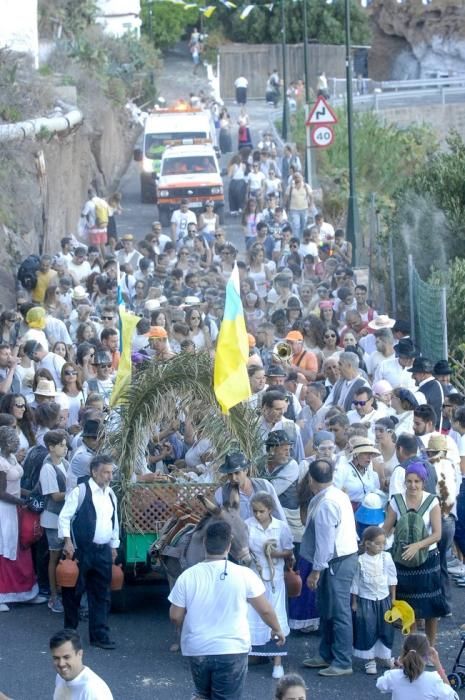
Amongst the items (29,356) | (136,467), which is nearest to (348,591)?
(136,467)

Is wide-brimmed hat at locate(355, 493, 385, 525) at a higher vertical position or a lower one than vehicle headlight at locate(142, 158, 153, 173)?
lower

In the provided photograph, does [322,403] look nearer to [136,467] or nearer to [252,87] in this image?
[136,467]

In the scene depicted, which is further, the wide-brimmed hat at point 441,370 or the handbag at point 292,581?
the wide-brimmed hat at point 441,370

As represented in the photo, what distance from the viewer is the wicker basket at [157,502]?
11.0m

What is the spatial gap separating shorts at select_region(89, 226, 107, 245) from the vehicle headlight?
33.1ft

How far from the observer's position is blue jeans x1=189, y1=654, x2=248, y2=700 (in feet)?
26.6

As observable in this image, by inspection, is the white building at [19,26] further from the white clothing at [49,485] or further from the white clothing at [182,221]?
the white clothing at [49,485]

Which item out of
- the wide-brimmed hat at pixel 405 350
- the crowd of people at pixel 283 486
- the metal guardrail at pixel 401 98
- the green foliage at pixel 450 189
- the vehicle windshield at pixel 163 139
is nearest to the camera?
the crowd of people at pixel 283 486

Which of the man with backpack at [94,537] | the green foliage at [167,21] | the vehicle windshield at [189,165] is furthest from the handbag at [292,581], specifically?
the green foliage at [167,21]

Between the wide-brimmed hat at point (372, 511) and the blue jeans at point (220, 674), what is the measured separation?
9.47 ft

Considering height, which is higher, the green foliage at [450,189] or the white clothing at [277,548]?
the green foliage at [450,189]

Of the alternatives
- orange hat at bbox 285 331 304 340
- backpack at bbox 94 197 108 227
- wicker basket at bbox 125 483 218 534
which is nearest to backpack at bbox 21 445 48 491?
wicker basket at bbox 125 483 218 534

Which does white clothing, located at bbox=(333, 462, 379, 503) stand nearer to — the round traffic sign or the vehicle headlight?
the round traffic sign

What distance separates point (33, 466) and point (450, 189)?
13.5 m
